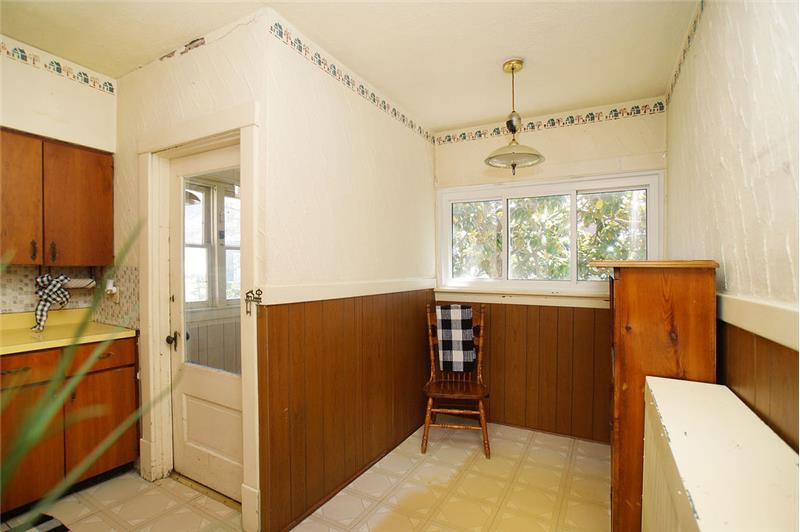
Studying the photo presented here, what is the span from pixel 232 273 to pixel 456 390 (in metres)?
1.63

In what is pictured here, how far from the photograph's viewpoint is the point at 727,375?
4.64 feet

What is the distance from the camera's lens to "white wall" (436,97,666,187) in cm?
269

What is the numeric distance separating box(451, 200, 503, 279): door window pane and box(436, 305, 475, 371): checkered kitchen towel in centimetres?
51

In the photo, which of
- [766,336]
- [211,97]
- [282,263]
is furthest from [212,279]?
[766,336]

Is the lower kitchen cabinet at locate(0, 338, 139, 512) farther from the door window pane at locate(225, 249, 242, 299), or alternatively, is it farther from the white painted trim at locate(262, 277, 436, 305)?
the white painted trim at locate(262, 277, 436, 305)

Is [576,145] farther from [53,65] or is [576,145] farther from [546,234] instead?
[53,65]

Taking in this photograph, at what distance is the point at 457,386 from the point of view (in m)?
2.78

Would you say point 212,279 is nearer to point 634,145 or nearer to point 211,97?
point 211,97

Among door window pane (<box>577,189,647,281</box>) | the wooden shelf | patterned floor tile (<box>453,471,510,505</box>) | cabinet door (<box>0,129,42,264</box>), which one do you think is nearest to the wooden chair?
patterned floor tile (<box>453,471,510,505</box>)

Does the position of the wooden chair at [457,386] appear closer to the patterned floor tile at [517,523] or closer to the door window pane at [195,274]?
the patterned floor tile at [517,523]

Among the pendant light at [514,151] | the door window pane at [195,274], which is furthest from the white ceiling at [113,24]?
the pendant light at [514,151]

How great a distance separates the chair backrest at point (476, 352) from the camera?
2904 mm

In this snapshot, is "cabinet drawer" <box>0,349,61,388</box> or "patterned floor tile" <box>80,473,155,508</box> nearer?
"cabinet drawer" <box>0,349,61,388</box>

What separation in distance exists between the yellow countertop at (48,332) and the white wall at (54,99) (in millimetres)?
1072
